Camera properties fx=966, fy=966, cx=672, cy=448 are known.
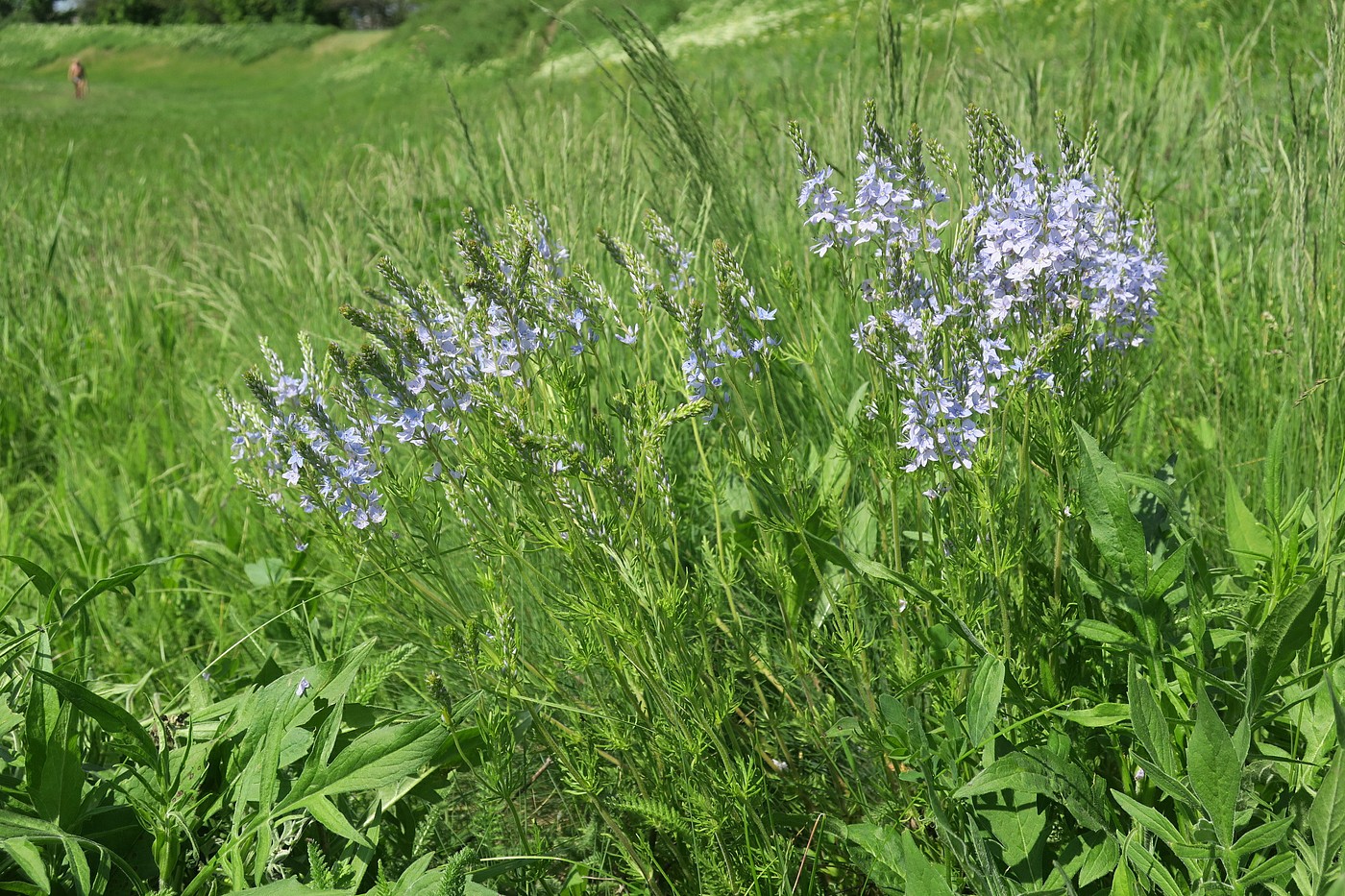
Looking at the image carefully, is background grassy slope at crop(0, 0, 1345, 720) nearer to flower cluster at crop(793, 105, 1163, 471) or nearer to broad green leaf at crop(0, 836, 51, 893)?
flower cluster at crop(793, 105, 1163, 471)

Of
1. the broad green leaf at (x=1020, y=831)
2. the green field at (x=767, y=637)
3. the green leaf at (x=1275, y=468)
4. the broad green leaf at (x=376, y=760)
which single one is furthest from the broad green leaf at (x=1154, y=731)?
the broad green leaf at (x=376, y=760)

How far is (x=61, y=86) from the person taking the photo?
30.5 meters

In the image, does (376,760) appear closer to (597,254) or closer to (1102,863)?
(1102,863)

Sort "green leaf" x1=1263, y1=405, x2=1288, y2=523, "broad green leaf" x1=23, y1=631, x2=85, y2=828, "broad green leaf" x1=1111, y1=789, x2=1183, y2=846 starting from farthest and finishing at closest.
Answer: "green leaf" x1=1263, y1=405, x2=1288, y2=523 → "broad green leaf" x1=23, y1=631, x2=85, y2=828 → "broad green leaf" x1=1111, y1=789, x2=1183, y2=846

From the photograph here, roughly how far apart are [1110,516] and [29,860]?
160cm

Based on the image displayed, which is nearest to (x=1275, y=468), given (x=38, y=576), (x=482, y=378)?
(x=482, y=378)

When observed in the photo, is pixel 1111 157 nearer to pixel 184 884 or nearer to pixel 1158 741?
pixel 1158 741

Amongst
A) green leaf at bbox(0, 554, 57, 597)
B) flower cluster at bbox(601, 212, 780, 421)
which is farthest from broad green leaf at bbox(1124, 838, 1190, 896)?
green leaf at bbox(0, 554, 57, 597)

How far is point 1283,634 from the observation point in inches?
51.6

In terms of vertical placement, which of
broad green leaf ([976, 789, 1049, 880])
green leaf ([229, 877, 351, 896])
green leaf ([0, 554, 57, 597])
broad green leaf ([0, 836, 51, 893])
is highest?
green leaf ([0, 554, 57, 597])

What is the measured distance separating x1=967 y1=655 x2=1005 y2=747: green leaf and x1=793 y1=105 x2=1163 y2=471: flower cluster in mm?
295

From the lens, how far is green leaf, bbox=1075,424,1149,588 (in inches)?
55.1

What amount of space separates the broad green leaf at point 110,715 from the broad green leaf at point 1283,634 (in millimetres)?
1591

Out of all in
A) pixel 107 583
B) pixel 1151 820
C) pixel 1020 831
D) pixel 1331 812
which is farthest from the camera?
pixel 107 583
